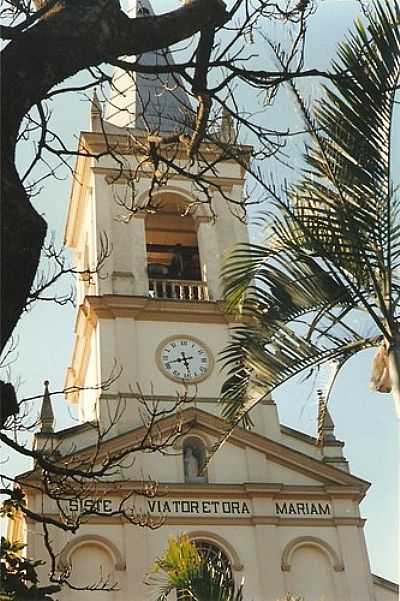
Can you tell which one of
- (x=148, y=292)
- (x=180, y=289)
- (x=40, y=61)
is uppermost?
(x=180, y=289)

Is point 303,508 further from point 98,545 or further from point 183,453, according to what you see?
point 98,545

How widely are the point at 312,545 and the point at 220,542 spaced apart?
1.99 m

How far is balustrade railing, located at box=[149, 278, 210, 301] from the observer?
23750 millimetres

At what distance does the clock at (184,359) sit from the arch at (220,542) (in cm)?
380

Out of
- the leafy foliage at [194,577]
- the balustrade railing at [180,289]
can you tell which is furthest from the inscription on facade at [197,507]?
the leafy foliage at [194,577]

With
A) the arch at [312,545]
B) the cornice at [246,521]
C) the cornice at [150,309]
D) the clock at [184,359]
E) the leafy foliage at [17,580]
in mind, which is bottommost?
the leafy foliage at [17,580]

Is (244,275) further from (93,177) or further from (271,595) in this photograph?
(93,177)

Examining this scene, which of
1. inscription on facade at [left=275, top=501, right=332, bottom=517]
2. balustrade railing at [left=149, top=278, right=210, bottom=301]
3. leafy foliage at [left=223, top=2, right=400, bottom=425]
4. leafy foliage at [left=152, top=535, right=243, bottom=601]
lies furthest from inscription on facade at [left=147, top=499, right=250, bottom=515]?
leafy foliage at [left=223, top=2, right=400, bottom=425]

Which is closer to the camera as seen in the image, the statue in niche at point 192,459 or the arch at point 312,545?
the arch at point 312,545

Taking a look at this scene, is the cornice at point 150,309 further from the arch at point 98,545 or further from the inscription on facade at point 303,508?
the arch at point 98,545

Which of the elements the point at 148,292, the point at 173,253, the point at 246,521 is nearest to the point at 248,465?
the point at 246,521

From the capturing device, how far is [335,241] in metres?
6.78

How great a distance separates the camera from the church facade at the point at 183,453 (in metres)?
19.5

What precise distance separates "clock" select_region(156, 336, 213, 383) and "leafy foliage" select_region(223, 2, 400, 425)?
49.6ft
